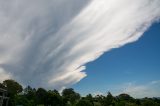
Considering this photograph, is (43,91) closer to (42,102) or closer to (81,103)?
(42,102)

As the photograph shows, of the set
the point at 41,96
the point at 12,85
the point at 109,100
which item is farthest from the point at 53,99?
the point at 109,100

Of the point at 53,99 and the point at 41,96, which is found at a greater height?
the point at 41,96

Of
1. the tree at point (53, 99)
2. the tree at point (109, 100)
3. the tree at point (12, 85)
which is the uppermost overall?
the tree at point (12, 85)

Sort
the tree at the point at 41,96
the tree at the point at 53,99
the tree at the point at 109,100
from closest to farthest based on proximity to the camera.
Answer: the tree at the point at 109,100, the tree at the point at 53,99, the tree at the point at 41,96

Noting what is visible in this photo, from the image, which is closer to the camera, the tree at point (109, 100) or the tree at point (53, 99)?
the tree at point (109, 100)

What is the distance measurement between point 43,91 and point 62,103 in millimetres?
10058

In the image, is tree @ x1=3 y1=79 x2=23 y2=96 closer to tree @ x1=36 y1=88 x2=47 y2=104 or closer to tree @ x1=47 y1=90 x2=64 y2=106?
tree @ x1=36 y1=88 x2=47 y2=104

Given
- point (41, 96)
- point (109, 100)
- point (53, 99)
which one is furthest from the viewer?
point (41, 96)

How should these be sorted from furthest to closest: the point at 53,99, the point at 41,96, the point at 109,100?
1. the point at 41,96
2. the point at 53,99
3. the point at 109,100

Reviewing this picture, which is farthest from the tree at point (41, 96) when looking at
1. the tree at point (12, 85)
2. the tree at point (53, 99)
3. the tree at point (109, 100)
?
the tree at point (109, 100)

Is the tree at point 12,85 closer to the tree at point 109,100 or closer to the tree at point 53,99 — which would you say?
the tree at point 53,99

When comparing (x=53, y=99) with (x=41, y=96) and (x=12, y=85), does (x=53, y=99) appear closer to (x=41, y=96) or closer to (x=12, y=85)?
(x=41, y=96)

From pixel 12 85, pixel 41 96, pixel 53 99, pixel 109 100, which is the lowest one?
pixel 109 100

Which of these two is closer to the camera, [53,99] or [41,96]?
[53,99]
